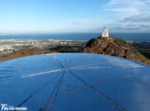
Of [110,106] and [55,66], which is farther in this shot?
[55,66]

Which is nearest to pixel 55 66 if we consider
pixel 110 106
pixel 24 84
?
pixel 24 84

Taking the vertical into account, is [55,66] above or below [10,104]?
above

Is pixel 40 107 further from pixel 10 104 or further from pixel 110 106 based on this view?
pixel 110 106

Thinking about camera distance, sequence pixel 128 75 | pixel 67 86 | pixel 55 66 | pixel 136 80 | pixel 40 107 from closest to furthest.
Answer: pixel 40 107
pixel 67 86
pixel 136 80
pixel 128 75
pixel 55 66

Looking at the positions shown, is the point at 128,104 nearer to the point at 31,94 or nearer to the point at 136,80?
the point at 136,80

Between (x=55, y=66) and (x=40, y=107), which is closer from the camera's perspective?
(x=40, y=107)

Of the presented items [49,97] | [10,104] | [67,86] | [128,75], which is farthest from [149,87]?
[10,104]

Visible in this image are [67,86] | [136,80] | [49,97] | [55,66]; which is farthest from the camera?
[55,66]

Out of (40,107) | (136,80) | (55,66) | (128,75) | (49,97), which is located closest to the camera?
(40,107)

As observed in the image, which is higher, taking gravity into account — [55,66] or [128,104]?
[55,66]

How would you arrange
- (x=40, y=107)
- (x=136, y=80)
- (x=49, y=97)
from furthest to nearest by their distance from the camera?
(x=136, y=80) < (x=49, y=97) < (x=40, y=107)
